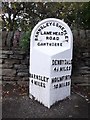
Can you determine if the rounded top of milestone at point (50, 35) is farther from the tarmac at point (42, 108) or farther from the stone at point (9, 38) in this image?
the tarmac at point (42, 108)

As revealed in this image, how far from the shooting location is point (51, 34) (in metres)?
4.54

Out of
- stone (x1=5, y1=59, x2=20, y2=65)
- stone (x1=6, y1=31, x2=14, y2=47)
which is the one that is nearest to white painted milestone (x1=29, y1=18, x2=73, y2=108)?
stone (x1=5, y1=59, x2=20, y2=65)

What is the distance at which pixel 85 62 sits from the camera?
503 centimetres

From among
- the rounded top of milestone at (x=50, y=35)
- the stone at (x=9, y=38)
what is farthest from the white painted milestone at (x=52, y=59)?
the stone at (x=9, y=38)

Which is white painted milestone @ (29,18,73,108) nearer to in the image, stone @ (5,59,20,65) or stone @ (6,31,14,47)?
stone @ (5,59,20,65)

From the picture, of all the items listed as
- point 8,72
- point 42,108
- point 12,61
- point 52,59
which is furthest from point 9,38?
point 42,108

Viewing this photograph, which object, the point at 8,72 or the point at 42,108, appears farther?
the point at 8,72

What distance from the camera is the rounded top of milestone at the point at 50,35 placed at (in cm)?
452

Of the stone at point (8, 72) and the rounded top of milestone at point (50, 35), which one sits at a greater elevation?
the rounded top of milestone at point (50, 35)

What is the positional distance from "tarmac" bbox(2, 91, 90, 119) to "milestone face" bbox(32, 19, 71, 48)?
33.3 inches

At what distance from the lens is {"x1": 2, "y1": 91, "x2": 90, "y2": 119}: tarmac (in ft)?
13.8

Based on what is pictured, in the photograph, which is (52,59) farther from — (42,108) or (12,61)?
(12,61)

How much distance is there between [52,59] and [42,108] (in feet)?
2.33

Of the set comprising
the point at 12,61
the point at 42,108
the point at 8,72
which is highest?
the point at 12,61
